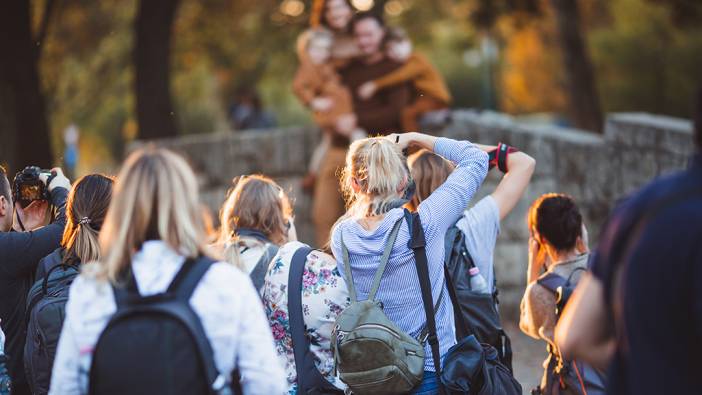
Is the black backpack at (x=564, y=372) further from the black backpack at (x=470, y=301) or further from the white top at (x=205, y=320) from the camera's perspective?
the white top at (x=205, y=320)

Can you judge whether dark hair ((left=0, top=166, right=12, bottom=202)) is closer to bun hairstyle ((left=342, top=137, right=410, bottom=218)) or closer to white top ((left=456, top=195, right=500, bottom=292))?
bun hairstyle ((left=342, top=137, right=410, bottom=218))

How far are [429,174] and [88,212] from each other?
1.54 metres

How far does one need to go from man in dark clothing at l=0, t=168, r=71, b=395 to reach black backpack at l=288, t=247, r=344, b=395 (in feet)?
3.57

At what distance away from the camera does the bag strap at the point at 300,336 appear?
168 inches

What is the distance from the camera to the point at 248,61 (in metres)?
26.2

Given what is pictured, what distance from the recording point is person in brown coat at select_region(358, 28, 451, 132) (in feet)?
32.1

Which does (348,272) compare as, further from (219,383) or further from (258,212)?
(219,383)

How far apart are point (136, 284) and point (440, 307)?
1447 mm

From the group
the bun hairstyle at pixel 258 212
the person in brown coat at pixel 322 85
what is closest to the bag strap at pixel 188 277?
the bun hairstyle at pixel 258 212

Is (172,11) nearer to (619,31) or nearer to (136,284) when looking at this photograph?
(136,284)

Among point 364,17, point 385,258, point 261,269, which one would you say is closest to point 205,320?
point 385,258

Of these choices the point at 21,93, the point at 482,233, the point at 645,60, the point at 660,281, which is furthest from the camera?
the point at 645,60

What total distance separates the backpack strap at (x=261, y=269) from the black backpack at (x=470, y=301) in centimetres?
80

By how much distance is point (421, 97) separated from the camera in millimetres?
9961
